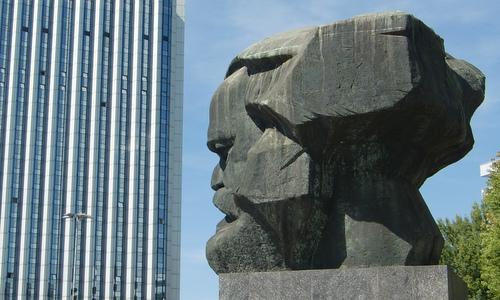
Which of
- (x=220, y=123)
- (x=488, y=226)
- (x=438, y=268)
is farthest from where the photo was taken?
(x=488, y=226)

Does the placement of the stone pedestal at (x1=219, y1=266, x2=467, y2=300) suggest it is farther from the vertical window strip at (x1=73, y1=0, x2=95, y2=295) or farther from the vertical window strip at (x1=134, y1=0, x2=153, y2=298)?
the vertical window strip at (x1=134, y1=0, x2=153, y2=298)

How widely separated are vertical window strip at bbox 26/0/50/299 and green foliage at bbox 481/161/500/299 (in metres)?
44.9

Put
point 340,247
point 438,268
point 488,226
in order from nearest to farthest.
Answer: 1. point 438,268
2. point 340,247
3. point 488,226

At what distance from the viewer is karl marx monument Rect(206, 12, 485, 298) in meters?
7.00

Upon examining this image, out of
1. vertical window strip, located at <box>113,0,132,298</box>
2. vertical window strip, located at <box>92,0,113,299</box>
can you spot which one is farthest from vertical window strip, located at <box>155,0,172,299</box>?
vertical window strip, located at <box>92,0,113,299</box>

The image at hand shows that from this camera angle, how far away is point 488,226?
2545 cm

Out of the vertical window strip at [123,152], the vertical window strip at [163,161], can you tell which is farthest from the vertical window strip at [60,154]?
the vertical window strip at [163,161]

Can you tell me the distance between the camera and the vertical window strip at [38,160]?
62.0 m

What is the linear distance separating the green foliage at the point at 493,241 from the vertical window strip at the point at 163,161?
43.8m

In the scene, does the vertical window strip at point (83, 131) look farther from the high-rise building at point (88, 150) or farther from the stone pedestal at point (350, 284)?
the stone pedestal at point (350, 284)

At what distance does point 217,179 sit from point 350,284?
2.29 metres

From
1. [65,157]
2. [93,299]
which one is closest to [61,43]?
[65,157]

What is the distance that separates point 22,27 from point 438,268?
212 feet

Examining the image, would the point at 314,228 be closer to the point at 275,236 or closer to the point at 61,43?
the point at 275,236
